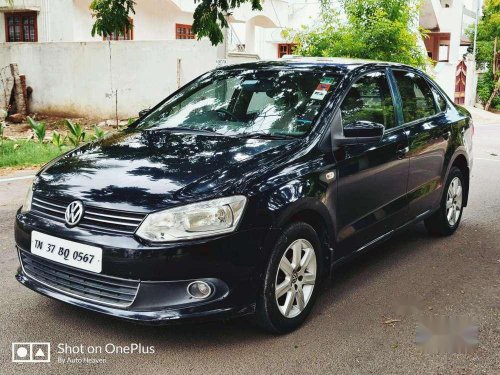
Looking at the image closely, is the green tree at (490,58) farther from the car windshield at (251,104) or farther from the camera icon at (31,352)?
the camera icon at (31,352)

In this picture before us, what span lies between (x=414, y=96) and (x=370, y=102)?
2.87 feet

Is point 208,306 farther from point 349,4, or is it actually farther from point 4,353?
point 349,4

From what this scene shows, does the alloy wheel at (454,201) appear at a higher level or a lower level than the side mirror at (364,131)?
lower

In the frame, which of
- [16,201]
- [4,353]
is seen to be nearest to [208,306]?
[4,353]

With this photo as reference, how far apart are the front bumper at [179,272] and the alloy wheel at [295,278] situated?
265 mm

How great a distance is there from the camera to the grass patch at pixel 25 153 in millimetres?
10180

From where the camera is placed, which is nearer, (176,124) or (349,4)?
(176,124)

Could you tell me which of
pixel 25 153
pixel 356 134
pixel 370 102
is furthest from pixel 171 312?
pixel 25 153

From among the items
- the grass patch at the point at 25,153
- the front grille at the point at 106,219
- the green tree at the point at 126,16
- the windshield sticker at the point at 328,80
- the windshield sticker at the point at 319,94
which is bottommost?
the grass patch at the point at 25,153

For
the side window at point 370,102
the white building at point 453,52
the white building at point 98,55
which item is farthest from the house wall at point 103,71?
the white building at point 453,52

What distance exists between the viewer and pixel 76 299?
3.42 m

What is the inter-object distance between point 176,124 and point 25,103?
14.4m

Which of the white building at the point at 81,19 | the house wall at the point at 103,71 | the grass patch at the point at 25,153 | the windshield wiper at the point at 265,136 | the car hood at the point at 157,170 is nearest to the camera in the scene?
the car hood at the point at 157,170

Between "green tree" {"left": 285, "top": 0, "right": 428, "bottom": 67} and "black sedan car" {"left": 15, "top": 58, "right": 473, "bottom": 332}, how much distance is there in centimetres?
780
